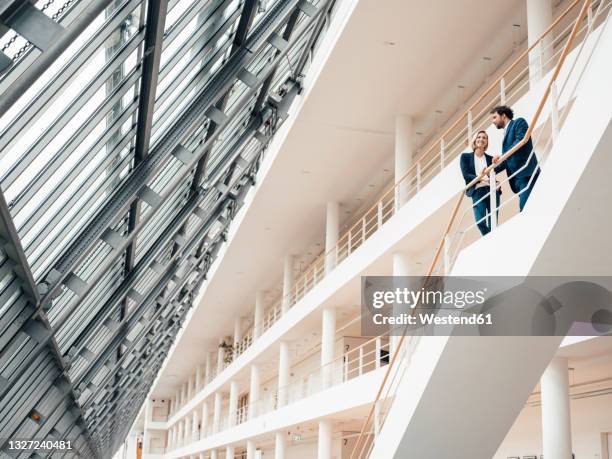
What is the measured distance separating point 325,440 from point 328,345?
2.36m

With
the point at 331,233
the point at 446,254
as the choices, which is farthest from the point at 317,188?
the point at 446,254

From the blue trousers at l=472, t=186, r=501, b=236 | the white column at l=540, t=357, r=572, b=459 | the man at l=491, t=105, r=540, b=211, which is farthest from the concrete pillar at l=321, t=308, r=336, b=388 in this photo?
the man at l=491, t=105, r=540, b=211

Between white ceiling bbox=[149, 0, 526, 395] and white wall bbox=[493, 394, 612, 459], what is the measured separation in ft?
21.1

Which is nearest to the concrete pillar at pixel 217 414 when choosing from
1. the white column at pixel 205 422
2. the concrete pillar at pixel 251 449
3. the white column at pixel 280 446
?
the white column at pixel 205 422

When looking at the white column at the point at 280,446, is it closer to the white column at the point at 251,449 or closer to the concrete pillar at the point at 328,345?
the concrete pillar at the point at 328,345

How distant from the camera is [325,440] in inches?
→ 711

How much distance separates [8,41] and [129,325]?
11581 mm

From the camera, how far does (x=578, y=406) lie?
44.4ft

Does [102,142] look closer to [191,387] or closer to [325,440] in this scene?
[325,440]

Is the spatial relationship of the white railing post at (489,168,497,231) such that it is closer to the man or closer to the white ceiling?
the man

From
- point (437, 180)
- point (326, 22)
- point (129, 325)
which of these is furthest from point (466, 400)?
point (129, 325)

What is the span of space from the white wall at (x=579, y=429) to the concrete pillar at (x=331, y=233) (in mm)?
6782

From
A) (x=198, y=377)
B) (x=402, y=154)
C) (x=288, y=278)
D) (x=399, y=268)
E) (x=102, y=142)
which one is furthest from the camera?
(x=198, y=377)

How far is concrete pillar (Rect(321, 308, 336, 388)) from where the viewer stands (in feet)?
61.6
